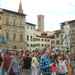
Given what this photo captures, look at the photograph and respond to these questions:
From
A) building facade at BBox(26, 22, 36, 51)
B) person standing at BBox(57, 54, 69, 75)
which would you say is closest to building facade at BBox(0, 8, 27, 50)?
building facade at BBox(26, 22, 36, 51)

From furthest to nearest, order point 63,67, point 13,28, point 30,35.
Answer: point 30,35 → point 13,28 → point 63,67

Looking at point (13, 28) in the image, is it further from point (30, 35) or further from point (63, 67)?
point (63, 67)

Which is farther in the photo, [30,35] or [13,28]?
[30,35]

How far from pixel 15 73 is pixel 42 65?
87.6 inches

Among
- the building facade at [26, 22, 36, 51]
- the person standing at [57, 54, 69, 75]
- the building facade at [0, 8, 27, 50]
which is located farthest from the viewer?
the building facade at [26, 22, 36, 51]

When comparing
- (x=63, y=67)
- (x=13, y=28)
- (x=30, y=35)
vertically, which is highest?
(x=13, y=28)

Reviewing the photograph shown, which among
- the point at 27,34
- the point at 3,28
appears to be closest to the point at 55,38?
the point at 27,34

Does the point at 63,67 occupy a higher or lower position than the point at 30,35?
lower

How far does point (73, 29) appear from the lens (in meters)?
54.1

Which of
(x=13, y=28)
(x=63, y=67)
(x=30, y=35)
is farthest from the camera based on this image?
(x=30, y=35)

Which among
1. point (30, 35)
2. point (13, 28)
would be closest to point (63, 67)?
point (13, 28)

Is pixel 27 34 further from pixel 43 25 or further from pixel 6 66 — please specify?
pixel 43 25

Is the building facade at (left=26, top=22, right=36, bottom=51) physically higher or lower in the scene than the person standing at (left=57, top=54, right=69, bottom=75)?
higher

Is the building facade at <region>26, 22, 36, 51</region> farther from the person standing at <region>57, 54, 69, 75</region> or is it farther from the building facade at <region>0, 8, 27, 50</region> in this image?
the person standing at <region>57, 54, 69, 75</region>
